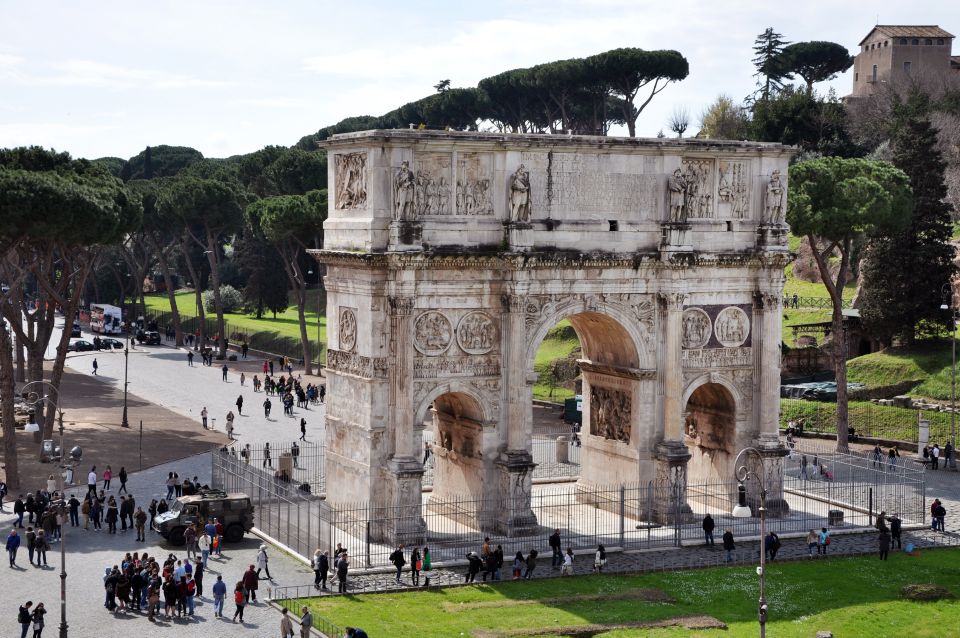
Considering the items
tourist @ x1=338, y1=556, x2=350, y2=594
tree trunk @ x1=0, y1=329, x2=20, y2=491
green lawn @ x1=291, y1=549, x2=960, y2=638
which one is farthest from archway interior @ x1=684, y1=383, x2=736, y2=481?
tree trunk @ x1=0, y1=329, x2=20, y2=491

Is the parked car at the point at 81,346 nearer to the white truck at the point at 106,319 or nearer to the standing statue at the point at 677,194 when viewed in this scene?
the white truck at the point at 106,319

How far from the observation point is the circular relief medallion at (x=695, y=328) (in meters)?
43.5

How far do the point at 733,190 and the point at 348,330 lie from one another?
1409 centimetres

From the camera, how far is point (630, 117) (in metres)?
91.9

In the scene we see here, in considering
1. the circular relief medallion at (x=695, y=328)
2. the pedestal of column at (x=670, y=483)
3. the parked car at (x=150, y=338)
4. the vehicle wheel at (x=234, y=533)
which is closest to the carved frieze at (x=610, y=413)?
the pedestal of column at (x=670, y=483)

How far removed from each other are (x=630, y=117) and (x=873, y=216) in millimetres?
39671

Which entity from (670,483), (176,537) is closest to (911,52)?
(670,483)

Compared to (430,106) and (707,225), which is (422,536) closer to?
(707,225)

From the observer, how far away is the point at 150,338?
99500mm

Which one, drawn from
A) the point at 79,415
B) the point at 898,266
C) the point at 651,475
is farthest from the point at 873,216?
the point at 79,415

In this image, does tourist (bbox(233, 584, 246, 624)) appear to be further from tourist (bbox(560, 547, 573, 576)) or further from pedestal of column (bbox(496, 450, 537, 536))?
pedestal of column (bbox(496, 450, 537, 536))

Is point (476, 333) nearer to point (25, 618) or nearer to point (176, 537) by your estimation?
point (176, 537)

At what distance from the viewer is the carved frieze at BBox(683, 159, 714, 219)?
43125mm

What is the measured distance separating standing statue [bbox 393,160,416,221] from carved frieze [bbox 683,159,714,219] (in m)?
9.87
